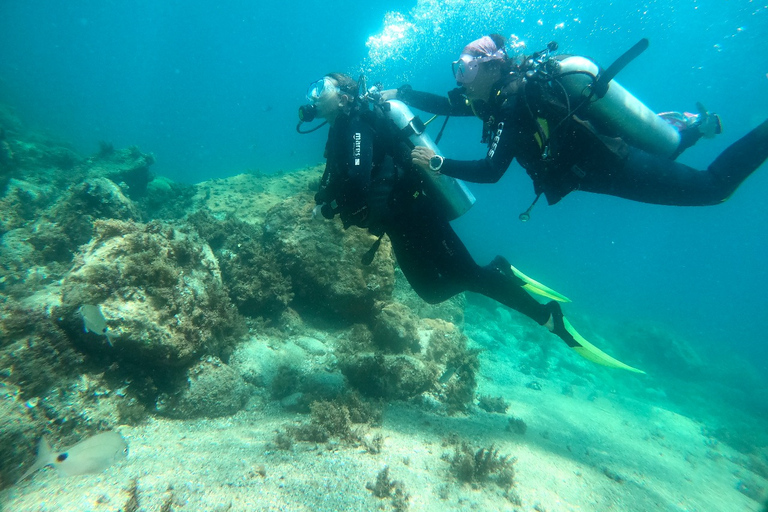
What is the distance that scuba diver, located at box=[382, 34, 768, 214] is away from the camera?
4027 millimetres

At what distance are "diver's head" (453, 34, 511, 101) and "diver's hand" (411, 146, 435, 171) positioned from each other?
3.39 ft

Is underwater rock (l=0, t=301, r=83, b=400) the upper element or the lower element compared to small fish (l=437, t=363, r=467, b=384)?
lower

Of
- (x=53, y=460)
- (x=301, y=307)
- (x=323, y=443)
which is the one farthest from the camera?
(x=301, y=307)

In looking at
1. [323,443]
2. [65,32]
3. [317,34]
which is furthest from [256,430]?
[65,32]

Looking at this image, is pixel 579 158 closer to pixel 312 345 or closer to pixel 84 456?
pixel 312 345

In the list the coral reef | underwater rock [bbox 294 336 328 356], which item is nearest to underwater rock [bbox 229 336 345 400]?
underwater rock [bbox 294 336 328 356]

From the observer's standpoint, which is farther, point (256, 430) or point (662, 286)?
point (662, 286)

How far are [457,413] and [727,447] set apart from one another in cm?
1352

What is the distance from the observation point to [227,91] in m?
141

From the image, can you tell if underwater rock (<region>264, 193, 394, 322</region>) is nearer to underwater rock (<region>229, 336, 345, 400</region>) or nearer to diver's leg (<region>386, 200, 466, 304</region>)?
underwater rock (<region>229, 336, 345, 400</region>)

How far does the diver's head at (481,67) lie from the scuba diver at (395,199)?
3.12 feet

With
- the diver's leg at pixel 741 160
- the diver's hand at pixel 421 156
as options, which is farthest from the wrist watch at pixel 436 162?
the diver's leg at pixel 741 160

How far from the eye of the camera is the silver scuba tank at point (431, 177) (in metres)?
4.89

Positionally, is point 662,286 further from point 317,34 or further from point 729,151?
point 317,34
